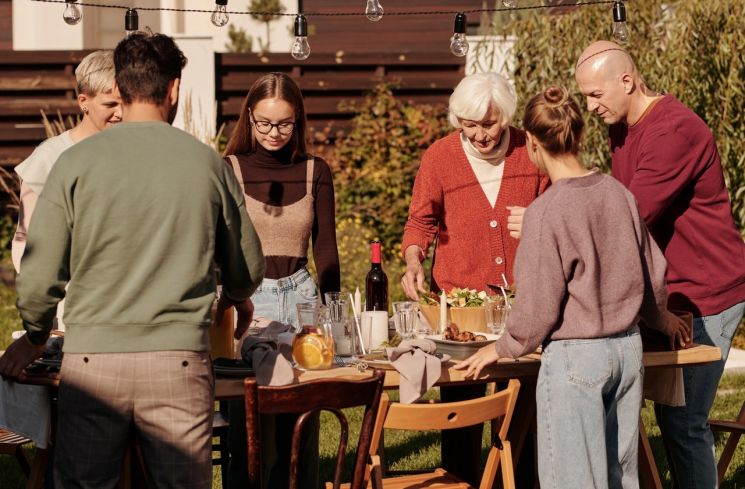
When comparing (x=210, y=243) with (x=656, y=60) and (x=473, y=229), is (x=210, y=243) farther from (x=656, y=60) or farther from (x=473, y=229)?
(x=656, y=60)

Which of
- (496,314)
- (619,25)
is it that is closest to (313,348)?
(496,314)

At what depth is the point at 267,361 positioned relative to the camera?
3.26 meters

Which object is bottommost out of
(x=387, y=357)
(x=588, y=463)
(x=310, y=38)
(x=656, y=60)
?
(x=588, y=463)

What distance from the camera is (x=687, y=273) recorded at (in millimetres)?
3775

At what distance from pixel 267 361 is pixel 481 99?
1.35 meters

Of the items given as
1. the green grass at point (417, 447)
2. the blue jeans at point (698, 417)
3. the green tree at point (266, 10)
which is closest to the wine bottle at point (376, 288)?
the blue jeans at point (698, 417)

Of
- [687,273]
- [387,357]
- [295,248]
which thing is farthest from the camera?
[295,248]

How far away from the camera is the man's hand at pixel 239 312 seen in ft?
10.5

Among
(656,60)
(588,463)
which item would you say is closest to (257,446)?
(588,463)

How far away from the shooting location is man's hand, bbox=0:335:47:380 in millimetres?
3043

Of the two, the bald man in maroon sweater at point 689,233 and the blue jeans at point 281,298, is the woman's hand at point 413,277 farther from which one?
the bald man in maroon sweater at point 689,233

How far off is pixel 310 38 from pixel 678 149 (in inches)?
443

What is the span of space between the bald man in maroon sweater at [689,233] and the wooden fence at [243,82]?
6.26m

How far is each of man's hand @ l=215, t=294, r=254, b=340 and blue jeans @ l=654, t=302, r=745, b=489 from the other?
143cm
